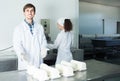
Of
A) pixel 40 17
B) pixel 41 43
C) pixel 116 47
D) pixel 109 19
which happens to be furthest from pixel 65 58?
pixel 109 19

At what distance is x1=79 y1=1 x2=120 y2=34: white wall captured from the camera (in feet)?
22.2

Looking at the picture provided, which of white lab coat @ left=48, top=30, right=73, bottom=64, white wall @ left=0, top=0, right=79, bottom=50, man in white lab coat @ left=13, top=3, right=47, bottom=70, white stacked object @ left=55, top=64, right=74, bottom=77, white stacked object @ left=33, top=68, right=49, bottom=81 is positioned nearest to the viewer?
white stacked object @ left=33, top=68, right=49, bottom=81

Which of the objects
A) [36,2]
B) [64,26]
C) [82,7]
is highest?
[82,7]

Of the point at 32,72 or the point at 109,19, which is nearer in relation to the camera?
the point at 32,72

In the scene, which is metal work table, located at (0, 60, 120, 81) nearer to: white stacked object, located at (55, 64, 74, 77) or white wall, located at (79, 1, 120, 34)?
white stacked object, located at (55, 64, 74, 77)

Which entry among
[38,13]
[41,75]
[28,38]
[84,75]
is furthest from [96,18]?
[41,75]

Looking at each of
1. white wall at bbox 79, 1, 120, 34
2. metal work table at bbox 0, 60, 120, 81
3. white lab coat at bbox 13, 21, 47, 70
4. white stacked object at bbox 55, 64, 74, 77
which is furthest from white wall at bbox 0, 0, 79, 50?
white wall at bbox 79, 1, 120, 34

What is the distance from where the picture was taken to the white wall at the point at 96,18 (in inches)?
266

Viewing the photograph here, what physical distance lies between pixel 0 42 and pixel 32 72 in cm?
183

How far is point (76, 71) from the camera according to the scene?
5.53 ft

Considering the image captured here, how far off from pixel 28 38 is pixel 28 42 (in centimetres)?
5

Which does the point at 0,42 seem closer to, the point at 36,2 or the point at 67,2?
the point at 36,2

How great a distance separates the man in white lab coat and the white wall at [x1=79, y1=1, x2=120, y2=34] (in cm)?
464

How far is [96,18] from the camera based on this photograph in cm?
722
